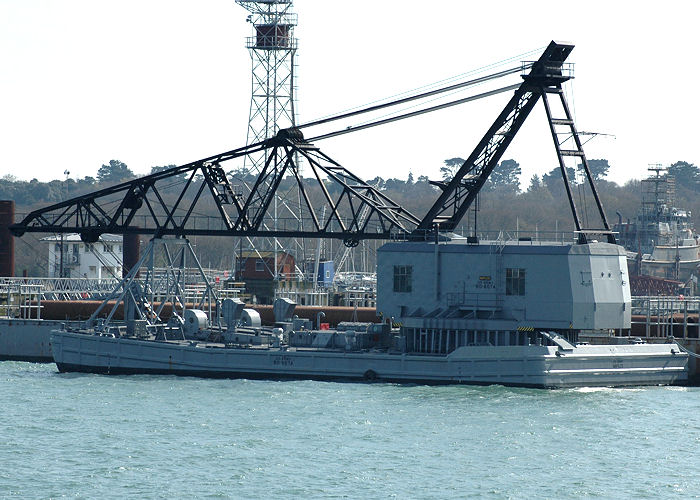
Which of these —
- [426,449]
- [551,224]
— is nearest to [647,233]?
[551,224]

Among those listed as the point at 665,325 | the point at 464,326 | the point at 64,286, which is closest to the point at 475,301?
the point at 464,326

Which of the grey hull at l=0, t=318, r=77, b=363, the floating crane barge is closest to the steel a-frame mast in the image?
the floating crane barge

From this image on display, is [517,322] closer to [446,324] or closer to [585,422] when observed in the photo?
[446,324]

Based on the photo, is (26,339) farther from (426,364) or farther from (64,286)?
(426,364)

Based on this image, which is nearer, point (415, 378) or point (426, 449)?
point (426, 449)

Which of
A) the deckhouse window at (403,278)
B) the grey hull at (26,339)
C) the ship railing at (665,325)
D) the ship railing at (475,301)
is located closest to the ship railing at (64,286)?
the grey hull at (26,339)

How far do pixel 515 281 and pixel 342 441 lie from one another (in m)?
15.7

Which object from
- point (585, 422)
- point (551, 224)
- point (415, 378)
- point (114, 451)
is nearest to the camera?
point (114, 451)

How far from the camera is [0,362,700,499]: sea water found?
110ft

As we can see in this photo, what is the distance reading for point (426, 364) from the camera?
51156 mm

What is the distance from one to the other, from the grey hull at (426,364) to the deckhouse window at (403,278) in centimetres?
348

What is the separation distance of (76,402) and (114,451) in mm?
10459

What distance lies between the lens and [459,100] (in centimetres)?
5600

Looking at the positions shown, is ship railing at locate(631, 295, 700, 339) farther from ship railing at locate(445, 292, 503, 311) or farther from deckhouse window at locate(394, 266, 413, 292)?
deckhouse window at locate(394, 266, 413, 292)
